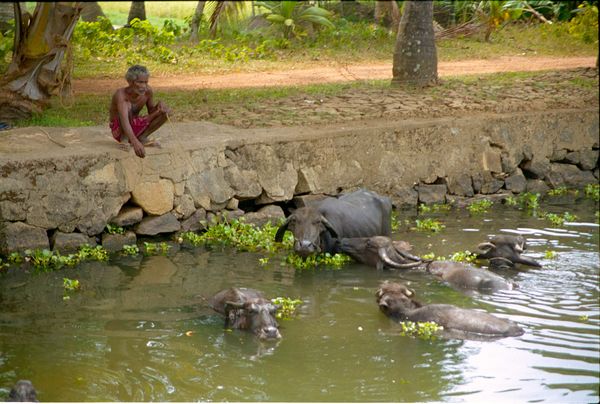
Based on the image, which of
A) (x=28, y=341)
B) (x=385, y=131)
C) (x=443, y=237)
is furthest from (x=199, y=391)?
(x=385, y=131)

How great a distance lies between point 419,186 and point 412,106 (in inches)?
69.3

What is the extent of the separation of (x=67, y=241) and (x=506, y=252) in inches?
210

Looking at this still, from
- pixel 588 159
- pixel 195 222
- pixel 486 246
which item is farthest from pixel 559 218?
pixel 195 222

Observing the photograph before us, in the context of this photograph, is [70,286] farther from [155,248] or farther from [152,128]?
[152,128]

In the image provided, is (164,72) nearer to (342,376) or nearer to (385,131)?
(385,131)

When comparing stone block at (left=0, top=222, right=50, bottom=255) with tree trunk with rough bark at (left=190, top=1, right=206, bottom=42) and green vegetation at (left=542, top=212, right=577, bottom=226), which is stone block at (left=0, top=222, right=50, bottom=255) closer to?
green vegetation at (left=542, top=212, right=577, bottom=226)

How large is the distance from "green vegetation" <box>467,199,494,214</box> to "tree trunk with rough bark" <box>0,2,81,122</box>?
6.58 m

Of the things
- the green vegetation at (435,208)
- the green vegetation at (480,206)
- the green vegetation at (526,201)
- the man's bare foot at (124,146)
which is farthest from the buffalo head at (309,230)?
the green vegetation at (526,201)

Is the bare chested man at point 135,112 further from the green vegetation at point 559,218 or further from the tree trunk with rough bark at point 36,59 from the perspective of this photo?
the green vegetation at point 559,218

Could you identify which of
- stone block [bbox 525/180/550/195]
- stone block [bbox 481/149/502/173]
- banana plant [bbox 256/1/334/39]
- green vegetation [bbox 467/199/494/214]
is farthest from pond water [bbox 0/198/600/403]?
banana plant [bbox 256/1/334/39]

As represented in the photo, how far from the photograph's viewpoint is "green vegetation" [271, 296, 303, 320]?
9641mm

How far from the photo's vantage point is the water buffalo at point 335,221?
11.4 m

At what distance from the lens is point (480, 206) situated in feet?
49.3

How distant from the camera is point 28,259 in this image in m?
11.4
